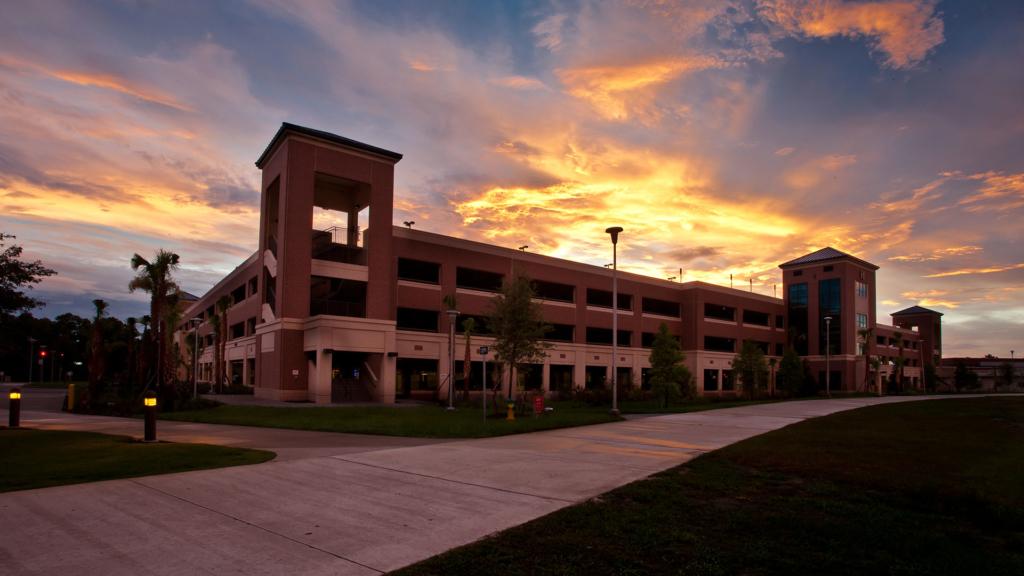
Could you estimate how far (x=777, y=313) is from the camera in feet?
285

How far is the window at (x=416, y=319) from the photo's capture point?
49.4m

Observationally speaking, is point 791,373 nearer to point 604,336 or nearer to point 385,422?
point 604,336

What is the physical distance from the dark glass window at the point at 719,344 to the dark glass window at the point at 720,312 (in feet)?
8.35

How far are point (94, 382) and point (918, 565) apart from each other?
1442 inches

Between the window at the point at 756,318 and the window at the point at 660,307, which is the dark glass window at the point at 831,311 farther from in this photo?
the window at the point at 660,307

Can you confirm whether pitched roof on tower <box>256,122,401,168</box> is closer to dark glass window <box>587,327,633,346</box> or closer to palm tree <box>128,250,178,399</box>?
palm tree <box>128,250,178,399</box>

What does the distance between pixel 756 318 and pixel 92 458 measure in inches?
3181

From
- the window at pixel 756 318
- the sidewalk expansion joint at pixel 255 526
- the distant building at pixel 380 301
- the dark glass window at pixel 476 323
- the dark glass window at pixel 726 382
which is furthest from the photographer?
the window at pixel 756 318

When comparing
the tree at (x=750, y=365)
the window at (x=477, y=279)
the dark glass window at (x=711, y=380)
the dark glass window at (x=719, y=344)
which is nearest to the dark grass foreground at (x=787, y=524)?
the window at (x=477, y=279)

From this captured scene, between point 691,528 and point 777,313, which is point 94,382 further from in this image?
point 777,313

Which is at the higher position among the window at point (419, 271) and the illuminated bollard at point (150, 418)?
the window at point (419, 271)

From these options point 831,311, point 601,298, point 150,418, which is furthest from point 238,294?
point 831,311

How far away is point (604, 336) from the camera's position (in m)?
65.8

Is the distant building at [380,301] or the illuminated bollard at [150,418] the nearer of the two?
the illuminated bollard at [150,418]
